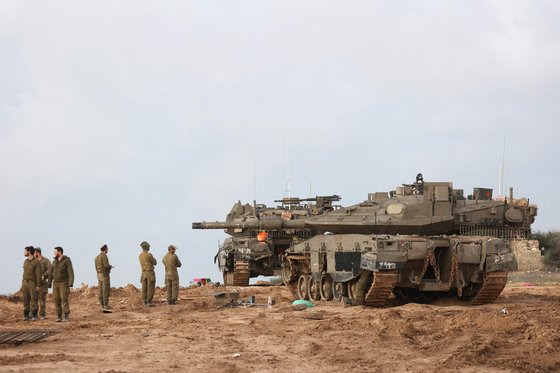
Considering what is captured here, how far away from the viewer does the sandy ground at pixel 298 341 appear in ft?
36.6

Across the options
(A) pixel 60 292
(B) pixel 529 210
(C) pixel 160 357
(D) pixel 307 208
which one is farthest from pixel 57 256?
(D) pixel 307 208

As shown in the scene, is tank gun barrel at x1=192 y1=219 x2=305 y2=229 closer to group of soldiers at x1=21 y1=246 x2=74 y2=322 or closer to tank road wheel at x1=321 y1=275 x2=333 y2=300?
tank road wheel at x1=321 y1=275 x2=333 y2=300

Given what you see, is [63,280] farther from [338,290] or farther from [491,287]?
[491,287]

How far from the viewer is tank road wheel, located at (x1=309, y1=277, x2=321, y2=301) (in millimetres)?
22337

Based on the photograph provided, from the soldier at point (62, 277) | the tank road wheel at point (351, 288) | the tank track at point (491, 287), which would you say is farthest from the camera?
the tank road wheel at point (351, 288)

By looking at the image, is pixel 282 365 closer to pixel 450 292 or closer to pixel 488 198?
pixel 450 292

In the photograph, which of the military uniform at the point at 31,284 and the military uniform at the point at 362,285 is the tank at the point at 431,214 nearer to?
the military uniform at the point at 362,285

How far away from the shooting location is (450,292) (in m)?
21.8

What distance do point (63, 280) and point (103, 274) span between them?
2.83m

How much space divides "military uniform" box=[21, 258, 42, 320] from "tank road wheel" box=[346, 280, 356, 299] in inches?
262

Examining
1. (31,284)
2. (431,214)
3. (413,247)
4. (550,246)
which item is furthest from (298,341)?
(550,246)

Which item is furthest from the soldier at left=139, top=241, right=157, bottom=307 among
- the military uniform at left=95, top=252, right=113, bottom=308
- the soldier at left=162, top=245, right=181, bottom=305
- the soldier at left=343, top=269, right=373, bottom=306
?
the soldier at left=343, top=269, right=373, bottom=306

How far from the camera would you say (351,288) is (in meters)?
20.7

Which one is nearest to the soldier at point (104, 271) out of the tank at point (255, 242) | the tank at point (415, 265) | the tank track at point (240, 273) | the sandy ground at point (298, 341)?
the sandy ground at point (298, 341)
